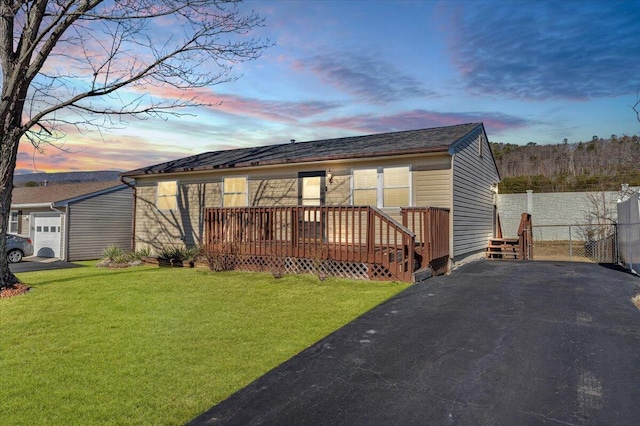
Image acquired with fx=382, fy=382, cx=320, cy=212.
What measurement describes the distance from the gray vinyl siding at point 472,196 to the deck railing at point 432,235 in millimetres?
740

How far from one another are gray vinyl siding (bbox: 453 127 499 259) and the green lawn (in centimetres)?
411

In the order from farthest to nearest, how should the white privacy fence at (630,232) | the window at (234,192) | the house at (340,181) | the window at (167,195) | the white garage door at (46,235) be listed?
1. the white garage door at (46,235)
2. the window at (167,195)
3. the window at (234,192)
4. the house at (340,181)
5. the white privacy fence at (630,232)

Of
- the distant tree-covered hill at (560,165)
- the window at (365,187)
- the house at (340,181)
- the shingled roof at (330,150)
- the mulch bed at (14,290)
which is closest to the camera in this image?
the mulch bed at (14,290)

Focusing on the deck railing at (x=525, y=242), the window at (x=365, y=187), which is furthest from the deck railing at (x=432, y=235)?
the deck railing at (x=525, y=242)

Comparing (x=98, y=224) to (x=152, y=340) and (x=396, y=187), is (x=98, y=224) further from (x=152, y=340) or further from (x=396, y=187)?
(x=152, y=340)

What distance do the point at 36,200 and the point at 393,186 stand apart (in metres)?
18.6

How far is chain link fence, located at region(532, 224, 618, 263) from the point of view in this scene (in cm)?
1421

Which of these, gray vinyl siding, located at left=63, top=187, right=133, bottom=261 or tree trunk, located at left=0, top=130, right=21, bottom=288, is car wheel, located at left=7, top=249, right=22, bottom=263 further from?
tree trunk, located at left=0, top=130, right=21, bottom=288

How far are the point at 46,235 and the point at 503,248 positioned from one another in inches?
827

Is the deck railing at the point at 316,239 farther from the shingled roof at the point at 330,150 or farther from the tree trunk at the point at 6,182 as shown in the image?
the tree trunk at the point at 6,182

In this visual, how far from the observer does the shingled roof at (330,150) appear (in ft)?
34.9

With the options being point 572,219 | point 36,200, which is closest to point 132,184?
point 36,200

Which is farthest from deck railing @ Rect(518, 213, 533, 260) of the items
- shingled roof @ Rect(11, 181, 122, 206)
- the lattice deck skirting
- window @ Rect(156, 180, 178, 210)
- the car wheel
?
the car wheel

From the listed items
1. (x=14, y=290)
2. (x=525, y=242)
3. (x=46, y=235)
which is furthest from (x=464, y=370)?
(x=46, y=235)
